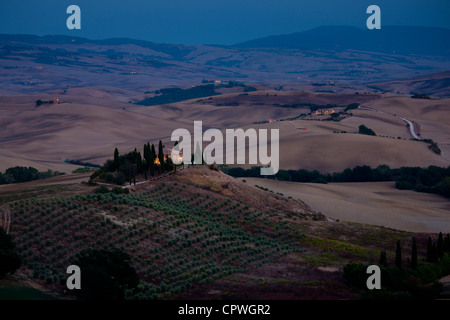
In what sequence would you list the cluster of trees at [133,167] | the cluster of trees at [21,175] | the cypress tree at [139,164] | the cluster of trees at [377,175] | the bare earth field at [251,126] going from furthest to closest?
the bare earth field at [251,126] < the cluster of trees at [377,175] < the cluster of trees at [21,175] < the cypress tree at [139,164] < the cluster of trees at [133,167]

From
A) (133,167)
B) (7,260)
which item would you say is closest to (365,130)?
(133,167)

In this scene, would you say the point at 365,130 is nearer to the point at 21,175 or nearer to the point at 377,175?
the point at 377,175

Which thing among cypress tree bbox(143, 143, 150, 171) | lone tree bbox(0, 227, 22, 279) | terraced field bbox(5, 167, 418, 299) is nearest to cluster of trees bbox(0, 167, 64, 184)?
cypress tree bbox(143, 143, 150, 171)

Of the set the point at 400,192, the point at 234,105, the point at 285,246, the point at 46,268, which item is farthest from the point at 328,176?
the point at 234,105

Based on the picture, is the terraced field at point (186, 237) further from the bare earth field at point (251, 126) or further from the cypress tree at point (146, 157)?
the bare earth field at point (251, 126)

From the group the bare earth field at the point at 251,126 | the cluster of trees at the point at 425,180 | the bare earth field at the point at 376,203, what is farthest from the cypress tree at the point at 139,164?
the cluster of trees at the point at 425,180

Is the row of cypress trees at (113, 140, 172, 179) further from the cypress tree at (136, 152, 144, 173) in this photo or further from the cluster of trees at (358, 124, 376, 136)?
the cluster of trees at (358, 124, 376, 136)

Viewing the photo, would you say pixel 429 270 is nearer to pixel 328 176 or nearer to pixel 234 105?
pixel 328 176

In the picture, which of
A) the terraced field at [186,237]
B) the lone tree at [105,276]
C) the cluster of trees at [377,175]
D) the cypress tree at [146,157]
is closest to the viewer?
the lone tree at [105,276]
